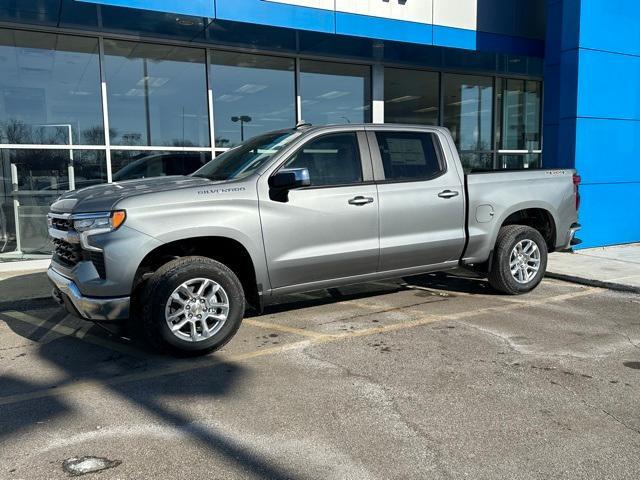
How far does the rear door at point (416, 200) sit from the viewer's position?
5.75 metres

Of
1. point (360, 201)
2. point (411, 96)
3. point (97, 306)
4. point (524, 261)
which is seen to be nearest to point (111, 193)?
point (97, 306)

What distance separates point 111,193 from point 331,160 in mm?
Result: 2119

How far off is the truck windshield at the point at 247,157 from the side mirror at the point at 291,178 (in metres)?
0.35

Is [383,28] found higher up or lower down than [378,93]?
higher up

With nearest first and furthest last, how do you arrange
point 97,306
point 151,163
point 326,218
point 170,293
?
point 97,306
point 170,293
point 326,218
point 151,163

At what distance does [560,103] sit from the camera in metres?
9.95

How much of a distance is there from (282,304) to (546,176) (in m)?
3.65

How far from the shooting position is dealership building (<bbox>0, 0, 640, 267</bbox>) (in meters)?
9.17

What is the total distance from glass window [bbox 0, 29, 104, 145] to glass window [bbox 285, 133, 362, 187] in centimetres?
574

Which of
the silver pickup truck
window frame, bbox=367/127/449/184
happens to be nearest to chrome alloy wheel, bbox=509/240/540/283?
the silver pickup truck

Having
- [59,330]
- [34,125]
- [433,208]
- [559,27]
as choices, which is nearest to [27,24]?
[34,125]

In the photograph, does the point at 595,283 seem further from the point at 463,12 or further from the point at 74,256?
the point at 74,256

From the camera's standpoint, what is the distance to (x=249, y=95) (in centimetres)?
1101

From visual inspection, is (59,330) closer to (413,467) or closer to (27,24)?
(413,467)
